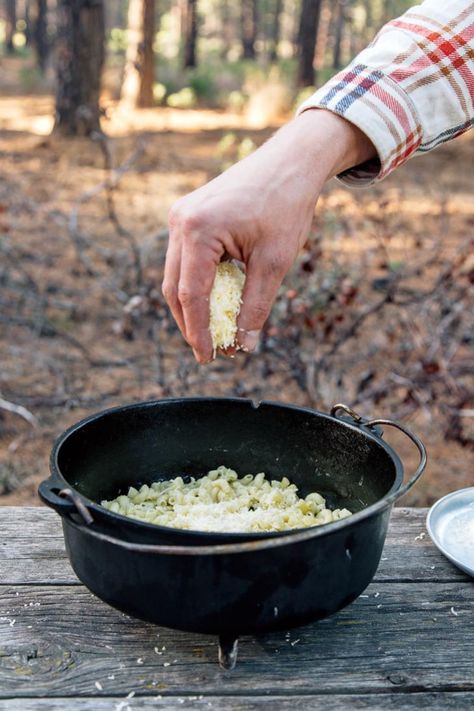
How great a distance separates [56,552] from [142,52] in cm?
981

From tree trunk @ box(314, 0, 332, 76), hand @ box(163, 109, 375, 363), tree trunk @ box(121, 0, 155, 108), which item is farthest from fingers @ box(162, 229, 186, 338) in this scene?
tree trunk @ box(314, 0, 332, 76)

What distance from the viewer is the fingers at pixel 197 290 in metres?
1.39

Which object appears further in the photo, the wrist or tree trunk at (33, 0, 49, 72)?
tree trunk at (33, 0, 49, 72)

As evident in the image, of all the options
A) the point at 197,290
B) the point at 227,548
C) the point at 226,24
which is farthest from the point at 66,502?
the point at 226,24

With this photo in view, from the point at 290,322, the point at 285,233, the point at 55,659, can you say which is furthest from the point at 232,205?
the point at 290,322

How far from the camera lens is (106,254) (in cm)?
584

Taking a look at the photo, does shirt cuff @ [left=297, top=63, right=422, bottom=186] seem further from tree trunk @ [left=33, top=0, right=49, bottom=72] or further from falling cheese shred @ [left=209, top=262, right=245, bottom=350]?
tree trunk @ [left=33, top=0, right=49, bottom=72]

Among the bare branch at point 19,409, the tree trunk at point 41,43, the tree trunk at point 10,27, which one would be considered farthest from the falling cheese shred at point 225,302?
the tree trunk at point 10,27

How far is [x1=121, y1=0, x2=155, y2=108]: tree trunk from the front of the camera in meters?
11.8

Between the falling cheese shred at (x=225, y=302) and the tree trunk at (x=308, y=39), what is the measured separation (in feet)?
48.2

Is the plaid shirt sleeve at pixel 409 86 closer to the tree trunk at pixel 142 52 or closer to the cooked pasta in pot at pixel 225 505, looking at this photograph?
the cooked pasta in pot at pixel 225 505

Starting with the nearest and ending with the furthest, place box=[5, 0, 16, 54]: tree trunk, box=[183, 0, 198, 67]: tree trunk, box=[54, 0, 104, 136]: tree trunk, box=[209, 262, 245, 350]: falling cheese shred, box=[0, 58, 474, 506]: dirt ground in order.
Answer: box=[209, 262, 245, 350]: falling cheese shred
box=[0, 58, 474, 506]: dirt ground
box=[54, 0, 104, 136]: tree trunk
box=[183, 0, 198, 67]: tree trunk
box=[5, 0, 16, 54]: tree trunk

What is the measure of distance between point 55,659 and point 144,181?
8.52 m

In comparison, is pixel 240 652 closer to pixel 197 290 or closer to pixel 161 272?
pixel 197 290
